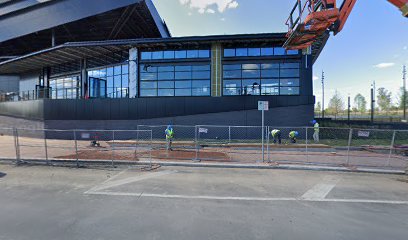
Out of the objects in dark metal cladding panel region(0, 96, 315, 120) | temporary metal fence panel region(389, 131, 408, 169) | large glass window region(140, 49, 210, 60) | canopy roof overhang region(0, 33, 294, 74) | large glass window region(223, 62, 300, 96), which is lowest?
temporary metal fence panel region(389, 131, 408, 169)

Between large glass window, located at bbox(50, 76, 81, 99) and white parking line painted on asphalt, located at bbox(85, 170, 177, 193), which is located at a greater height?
large glass window, located at bbox(50, 76, 81, 99)

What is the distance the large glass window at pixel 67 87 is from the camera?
25.2 m

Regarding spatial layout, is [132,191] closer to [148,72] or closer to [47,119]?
[148,72]

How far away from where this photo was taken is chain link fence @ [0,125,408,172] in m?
9.98

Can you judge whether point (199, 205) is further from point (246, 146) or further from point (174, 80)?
point (174, 80)

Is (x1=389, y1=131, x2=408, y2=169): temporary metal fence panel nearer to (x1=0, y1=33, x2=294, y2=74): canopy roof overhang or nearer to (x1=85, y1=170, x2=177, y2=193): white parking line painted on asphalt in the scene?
(x1=85, y1=170, x2=177, y2=193): white parking line painted on asphalt

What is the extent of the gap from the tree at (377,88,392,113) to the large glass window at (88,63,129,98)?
8668 cm

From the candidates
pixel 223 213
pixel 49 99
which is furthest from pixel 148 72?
pixel 223 213

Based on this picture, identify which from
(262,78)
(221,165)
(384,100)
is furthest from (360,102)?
(221,165)

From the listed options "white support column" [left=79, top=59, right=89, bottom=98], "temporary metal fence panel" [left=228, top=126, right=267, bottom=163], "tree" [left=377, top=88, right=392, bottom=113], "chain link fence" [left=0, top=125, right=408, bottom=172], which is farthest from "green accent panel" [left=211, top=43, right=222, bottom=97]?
"tree" [left=377, top=88, right=392, bottom=113]

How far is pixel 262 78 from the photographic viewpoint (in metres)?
19.5

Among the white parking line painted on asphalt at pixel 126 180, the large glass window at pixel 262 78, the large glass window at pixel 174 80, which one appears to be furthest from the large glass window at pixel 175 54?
the white parking line painted on asphalt at pixel 126 180

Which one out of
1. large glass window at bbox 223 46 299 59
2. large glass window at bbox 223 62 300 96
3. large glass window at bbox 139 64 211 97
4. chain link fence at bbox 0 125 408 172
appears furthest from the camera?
large glass window at bbox 139 64 211 97

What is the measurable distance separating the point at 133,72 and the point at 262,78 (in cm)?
1279
